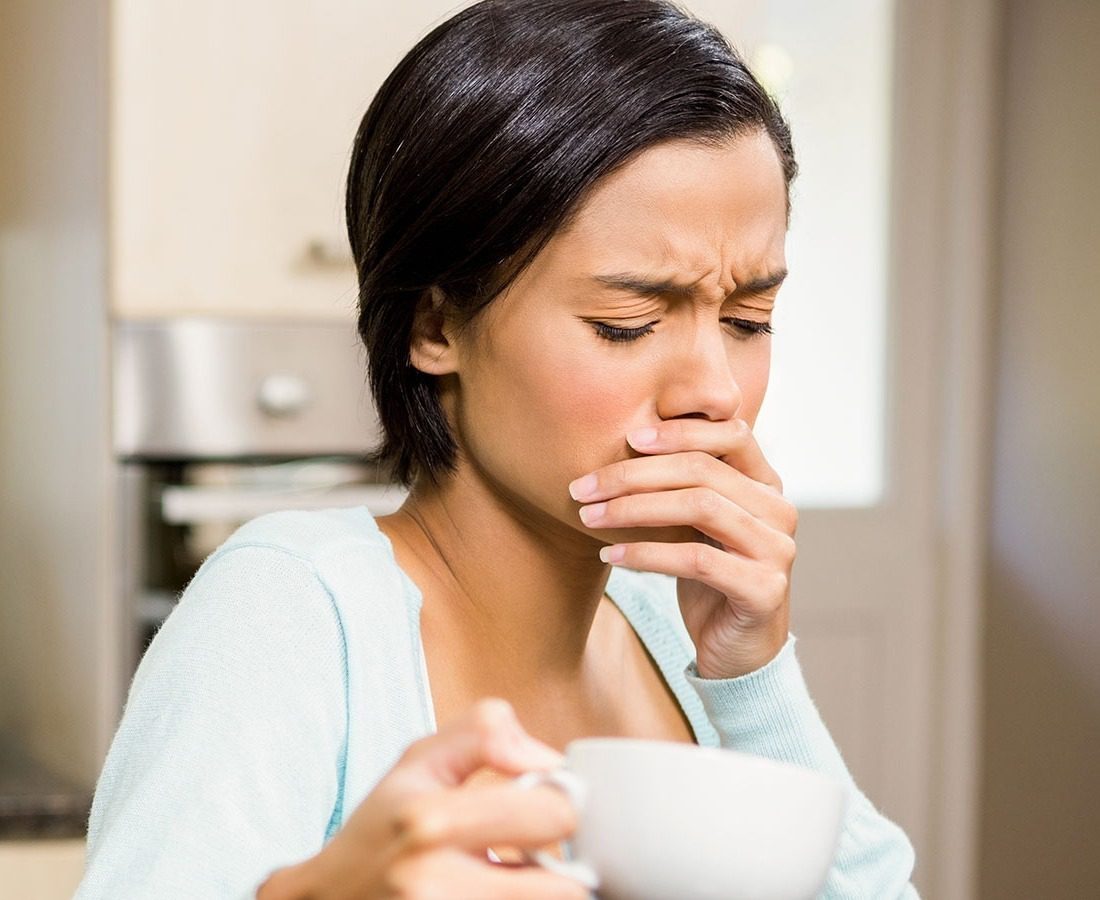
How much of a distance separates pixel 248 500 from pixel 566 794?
153 cm

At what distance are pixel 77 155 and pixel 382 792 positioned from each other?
164cm

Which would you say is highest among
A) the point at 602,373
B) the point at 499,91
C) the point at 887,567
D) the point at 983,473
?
the point at 499,91

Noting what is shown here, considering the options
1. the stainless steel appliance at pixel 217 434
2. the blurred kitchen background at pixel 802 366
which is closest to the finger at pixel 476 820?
the blurred kitchen background at pixel 802 366

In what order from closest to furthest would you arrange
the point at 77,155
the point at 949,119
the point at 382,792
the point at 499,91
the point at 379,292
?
the point at 382,792 < the point at 499,91 < the point at 379,292 < the point at 77,155 < the point at 949,119

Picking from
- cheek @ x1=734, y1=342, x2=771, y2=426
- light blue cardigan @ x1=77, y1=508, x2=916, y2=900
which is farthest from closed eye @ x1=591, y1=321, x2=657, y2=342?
light blue cardigan @ x1=77, y1=508, x2=916, y2=900

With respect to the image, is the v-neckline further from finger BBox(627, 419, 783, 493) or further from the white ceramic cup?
the white ceramic cup

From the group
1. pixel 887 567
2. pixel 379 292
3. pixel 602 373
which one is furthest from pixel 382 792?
pixel 887 567

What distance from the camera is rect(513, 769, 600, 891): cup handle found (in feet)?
1.85

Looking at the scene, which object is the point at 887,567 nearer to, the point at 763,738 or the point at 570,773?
the point at 763,738

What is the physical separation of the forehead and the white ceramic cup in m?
0.47

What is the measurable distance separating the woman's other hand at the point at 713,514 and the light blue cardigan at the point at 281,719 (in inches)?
2.9

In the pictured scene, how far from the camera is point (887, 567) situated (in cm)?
335

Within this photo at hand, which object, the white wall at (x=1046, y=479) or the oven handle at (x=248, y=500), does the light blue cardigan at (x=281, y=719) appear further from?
the white wall at (x=1046, y=479)

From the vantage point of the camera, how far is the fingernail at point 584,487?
0.99 meters
